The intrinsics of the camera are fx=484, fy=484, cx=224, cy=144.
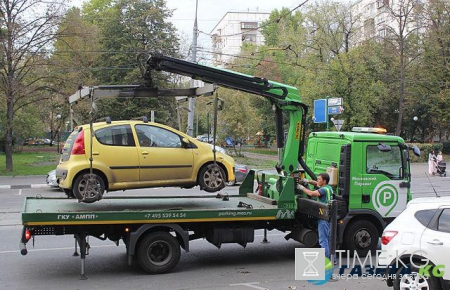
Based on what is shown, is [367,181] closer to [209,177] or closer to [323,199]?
[323,199]

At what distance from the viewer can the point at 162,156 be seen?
338 inches

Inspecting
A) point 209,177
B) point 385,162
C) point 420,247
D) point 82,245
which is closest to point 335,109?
point 385,162

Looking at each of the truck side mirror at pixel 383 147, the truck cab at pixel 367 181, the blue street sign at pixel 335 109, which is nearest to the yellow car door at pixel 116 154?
the truck cab at pixel 367 181

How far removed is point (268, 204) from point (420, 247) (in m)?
3.14

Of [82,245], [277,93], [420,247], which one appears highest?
[277,93]

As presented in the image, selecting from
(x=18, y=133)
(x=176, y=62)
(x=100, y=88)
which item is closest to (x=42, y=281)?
(x=100, y=88)

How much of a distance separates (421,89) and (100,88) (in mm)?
42742

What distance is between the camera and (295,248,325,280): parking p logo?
7707 millimetres

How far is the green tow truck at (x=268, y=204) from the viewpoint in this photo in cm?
779

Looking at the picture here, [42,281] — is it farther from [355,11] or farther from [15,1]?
[355,11]

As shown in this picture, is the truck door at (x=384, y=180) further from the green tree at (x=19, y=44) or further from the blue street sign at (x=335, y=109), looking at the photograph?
the green tree at (x=19, y=44)

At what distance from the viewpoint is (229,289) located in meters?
7.15

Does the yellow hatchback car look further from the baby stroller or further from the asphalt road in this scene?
the baby stroller

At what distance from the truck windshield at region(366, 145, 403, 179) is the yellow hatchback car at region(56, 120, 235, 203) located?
9.27ft
